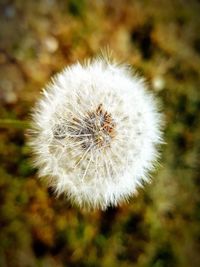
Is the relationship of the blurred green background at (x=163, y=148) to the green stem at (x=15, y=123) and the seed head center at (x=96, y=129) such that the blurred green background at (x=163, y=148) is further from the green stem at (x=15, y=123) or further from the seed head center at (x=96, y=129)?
the seed head center at (x=96, y=129)

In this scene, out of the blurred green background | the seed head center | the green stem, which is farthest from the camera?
the blurred green background

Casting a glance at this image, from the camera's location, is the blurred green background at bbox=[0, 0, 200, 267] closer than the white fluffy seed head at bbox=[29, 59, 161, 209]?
No

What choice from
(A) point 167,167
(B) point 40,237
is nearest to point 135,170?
(A) point 167,167

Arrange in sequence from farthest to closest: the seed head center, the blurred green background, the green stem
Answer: the blurred green background, the green stem, the seed head center

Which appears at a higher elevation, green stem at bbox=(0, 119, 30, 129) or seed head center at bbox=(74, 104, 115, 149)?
green stem at bbox=(0, 119, 30, 129)

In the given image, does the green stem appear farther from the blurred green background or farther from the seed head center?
the seed head center

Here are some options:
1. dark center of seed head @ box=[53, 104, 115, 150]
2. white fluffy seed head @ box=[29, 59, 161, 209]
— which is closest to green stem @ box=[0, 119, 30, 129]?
white fluffy seed head @ box=[29, 59, 161, 209]

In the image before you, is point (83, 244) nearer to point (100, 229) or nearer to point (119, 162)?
point (100, 229)
